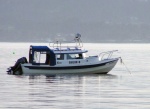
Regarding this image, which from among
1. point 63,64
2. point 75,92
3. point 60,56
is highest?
point 60,56

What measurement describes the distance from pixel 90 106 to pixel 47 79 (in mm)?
28602

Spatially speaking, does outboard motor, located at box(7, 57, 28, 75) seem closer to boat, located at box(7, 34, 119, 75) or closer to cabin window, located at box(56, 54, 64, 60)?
boat, located at box(7, 34, 119, 75)

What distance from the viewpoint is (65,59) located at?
91.5m

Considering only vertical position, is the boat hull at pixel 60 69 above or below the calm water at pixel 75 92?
above

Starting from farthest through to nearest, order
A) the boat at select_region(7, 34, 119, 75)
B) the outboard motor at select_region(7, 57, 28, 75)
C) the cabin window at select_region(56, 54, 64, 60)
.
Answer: the outboard motor at select_region(7, 57, 28, 75) → the cabin window at select_region(56, 54, 64, 60) → the boat at select_region(7, 34, 119, 75)

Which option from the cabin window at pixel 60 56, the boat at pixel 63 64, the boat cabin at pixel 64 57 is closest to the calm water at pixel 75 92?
the boat at pixel 63 64

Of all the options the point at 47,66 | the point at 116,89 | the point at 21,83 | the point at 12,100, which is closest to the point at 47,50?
the point at 47,66

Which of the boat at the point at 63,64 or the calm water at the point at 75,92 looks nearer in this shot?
the calm water at the point at 75,92

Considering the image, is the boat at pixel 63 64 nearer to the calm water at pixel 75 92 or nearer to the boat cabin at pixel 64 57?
the boat cabin at pixel 64 57

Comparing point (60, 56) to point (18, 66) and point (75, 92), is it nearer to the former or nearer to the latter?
point (18, 66)

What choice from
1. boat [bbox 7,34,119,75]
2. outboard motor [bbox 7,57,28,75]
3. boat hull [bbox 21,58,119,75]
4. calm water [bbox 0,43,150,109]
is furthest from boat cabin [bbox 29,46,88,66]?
calm water [bbox 0,43,150,109]

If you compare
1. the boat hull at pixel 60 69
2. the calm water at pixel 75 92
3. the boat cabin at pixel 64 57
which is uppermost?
the boat cabin at pixel 64 57

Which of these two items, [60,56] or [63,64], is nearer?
[63,64]

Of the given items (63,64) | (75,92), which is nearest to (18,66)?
(63,64)
